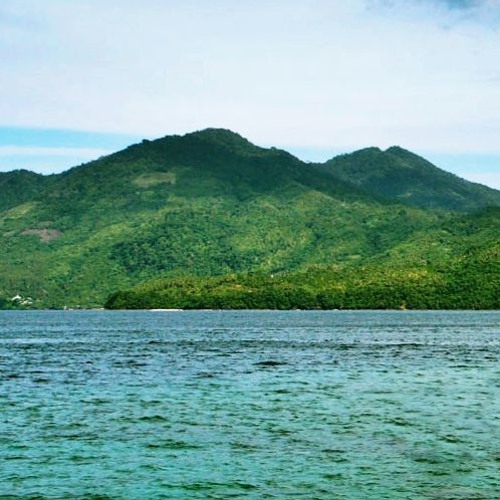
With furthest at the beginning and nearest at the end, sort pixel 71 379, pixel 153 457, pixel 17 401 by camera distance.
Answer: pixel 71 379 < pixel 17 401 < pixel 153 457

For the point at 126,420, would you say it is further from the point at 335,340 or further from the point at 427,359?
the point at 335,340

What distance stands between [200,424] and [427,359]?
58874mm

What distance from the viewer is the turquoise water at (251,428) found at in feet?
136

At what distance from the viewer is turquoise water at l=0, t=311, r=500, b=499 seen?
4131cm

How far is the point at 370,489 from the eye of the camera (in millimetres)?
40000

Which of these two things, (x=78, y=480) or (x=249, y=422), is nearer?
(x=78, y=480)

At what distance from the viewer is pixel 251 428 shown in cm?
5609

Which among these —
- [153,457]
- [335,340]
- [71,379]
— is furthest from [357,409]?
[335,340]

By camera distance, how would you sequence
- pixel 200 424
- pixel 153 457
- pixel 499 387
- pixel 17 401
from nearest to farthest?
pixel 153 457, pixel 200 424, pixel 17 401, pixel 499 387

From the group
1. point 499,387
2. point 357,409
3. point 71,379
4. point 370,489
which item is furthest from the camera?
point 71,379

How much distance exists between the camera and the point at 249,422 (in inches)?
2303

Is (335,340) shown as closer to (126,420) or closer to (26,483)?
(126,420)

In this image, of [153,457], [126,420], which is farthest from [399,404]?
[153,457]

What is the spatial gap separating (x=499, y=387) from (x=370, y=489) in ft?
136
